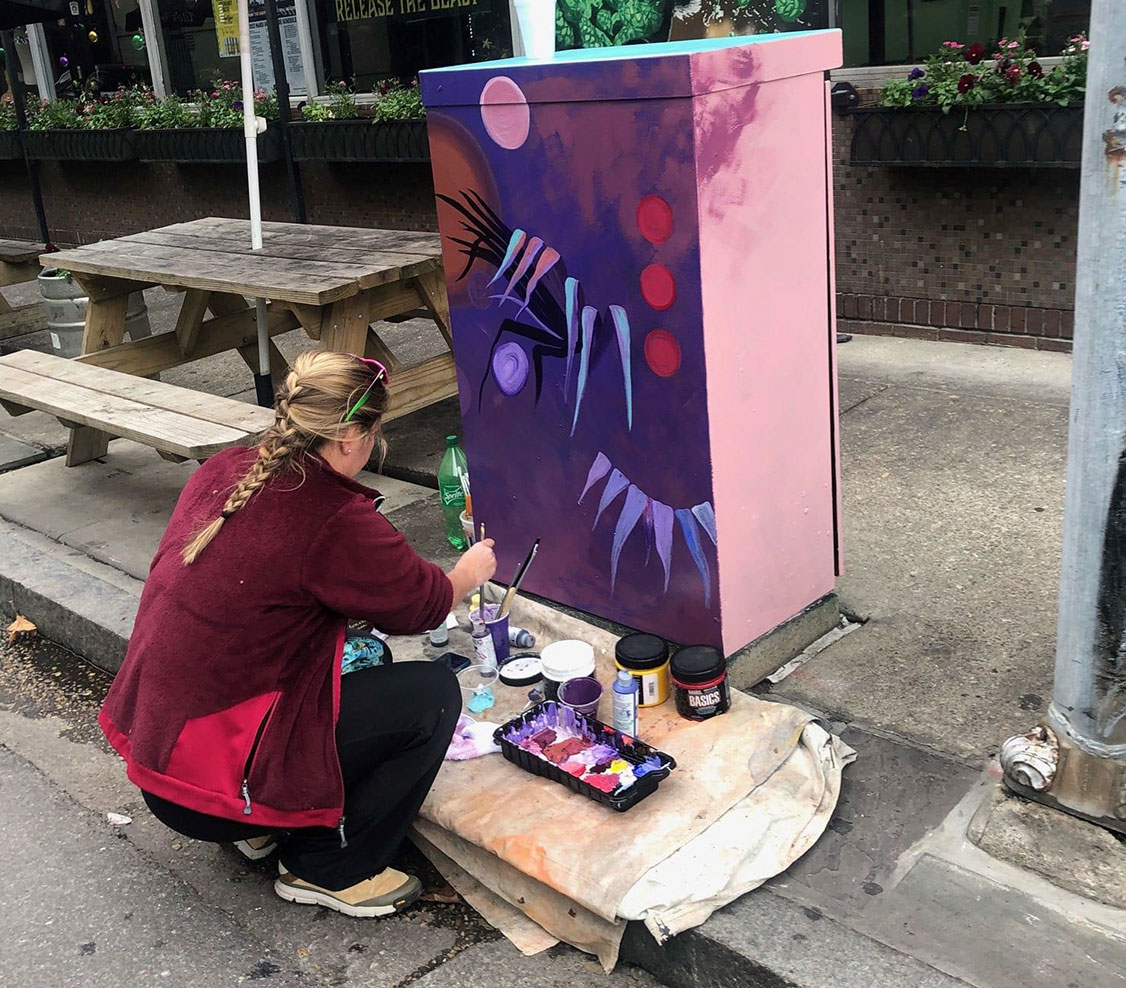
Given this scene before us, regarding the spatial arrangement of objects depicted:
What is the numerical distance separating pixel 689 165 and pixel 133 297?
479 cm

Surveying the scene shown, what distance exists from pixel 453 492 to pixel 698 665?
1559 millimetres

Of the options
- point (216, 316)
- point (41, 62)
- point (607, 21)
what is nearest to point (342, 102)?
point (607, 21)

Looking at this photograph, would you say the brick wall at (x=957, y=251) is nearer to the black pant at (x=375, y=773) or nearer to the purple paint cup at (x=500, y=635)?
the purple paint cup at (x=500, y=635)

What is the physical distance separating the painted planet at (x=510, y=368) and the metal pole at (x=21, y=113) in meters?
8.65

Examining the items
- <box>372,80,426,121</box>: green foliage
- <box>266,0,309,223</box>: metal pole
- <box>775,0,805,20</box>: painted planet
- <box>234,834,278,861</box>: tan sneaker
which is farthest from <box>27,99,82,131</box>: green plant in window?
<box>234,834,278,861</box>: tan sneaker

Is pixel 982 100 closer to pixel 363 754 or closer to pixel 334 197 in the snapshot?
pixel 363 754

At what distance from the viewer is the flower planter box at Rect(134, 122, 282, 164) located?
891 centimetres

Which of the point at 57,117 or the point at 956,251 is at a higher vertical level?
the point at 57,117

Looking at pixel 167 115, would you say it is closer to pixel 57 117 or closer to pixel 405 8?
pixel 57 117

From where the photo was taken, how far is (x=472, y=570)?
9.99ft

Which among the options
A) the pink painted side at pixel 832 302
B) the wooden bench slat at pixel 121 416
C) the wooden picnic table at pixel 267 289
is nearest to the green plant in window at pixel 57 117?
the wooden picnic table at pixel 267 289

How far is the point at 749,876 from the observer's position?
2658mm

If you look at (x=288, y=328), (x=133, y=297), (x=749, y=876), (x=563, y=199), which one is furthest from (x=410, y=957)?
(x=133, y=297)

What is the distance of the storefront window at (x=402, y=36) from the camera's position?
8016 millimetres
